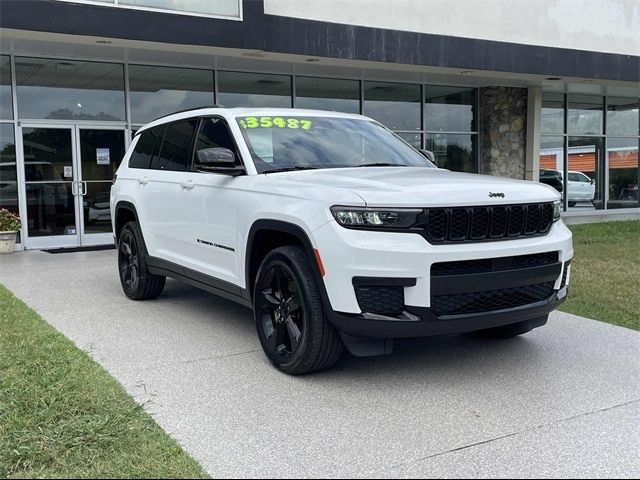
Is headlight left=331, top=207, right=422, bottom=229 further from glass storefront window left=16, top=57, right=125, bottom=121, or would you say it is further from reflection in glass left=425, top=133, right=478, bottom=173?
reflection in glass left=425, top=133, right=478, bottom=173

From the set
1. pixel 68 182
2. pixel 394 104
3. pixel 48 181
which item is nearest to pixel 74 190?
pixel 68 182

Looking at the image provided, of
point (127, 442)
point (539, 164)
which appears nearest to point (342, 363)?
point (127, 442)

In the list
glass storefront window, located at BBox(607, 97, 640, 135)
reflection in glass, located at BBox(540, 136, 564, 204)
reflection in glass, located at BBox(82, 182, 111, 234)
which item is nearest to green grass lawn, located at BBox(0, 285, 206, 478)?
reflection in glass, located at BBox(82, 182, 111, 234)

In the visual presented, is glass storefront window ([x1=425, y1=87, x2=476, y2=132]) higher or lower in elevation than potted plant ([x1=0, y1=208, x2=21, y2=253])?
higher

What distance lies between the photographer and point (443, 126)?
1653cm

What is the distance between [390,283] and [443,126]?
44.6ft

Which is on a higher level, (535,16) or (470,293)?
(535,16)

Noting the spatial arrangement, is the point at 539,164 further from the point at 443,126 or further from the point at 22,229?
the point at 22,229

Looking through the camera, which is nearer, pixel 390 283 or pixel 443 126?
pixel 390 283

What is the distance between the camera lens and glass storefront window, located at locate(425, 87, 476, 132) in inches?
640

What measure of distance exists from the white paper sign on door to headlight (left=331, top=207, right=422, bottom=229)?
9.95 meters

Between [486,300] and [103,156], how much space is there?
409 inches

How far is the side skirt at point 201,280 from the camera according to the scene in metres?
4.81

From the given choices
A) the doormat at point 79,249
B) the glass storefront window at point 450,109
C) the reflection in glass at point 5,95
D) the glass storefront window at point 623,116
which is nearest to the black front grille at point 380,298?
the doormat at point 79,249
